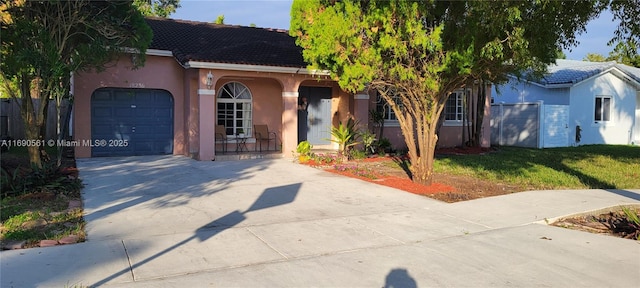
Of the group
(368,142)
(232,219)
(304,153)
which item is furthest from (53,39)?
(368,142)

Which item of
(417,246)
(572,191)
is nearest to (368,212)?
(417,246)

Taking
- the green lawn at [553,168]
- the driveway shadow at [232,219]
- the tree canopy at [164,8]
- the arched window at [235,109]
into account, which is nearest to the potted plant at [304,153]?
the arched window at [235,109]

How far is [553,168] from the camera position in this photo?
1396 cm

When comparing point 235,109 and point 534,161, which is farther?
point 235,109

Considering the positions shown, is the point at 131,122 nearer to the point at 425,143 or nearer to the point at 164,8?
the point at 425,143

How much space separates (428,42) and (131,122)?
34.7 feet

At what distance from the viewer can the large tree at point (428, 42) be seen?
884 cm

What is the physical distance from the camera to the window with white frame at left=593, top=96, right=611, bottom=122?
2422cm

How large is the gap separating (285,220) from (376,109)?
12302mm

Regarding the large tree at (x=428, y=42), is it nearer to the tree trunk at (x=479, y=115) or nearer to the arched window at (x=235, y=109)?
the arched window at (x=235, y=109)

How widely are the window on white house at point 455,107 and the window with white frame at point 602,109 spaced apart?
7.84m

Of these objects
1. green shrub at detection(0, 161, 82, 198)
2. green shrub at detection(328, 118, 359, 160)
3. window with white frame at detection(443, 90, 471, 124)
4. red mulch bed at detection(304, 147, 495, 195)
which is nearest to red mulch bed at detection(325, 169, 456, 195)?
red mulch bed at detection(304, 147, 495, 195)

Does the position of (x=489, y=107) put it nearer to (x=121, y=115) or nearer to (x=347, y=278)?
(x=121, y=115)

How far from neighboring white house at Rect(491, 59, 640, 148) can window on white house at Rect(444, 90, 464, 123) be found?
8.02 ft
